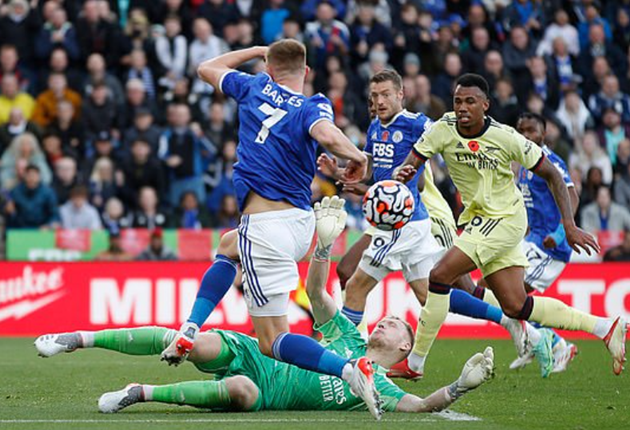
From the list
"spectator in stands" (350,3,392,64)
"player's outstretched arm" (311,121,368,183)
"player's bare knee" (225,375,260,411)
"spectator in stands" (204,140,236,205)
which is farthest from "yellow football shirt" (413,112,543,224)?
"spectator in stands" (350,3,392,64)

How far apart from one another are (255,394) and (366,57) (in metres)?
12.2

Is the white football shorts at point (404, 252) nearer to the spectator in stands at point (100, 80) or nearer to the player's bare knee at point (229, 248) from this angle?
the player's bare knee at point (229, 248)

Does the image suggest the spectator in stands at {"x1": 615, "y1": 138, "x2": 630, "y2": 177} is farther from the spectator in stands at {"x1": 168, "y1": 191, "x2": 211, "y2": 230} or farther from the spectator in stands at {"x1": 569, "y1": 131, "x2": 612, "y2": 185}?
the spectator in stands at {"x1": 168, "y1": 191, "x2": 211, "y2": 230}

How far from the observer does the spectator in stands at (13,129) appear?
55.6ft

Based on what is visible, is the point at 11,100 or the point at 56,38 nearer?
the point at 11,100

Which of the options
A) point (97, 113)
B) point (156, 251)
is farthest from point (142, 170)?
point (156, 251)

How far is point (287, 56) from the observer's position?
7.90 meters

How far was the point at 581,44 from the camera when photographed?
69.6 ft

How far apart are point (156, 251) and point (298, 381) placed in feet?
25.7

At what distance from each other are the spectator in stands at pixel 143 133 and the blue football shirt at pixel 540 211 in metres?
6.38

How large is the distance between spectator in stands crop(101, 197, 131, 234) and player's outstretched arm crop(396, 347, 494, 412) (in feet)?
29.9

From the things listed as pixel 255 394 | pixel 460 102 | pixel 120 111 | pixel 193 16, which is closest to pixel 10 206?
pixel 120 111

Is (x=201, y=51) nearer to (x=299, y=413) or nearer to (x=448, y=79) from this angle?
(x=448, y=79)

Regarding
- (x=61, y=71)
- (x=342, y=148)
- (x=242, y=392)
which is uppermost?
(x=61, y=71)
